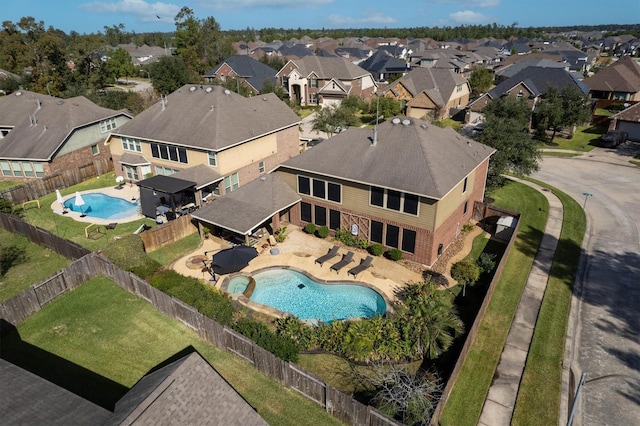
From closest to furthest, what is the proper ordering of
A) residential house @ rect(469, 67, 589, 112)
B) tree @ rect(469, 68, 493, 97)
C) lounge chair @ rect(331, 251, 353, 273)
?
lounge chair @ rect(331, 251, 353, 273)
residential house @ rect(469, 67, 589, 112)
tree @ rect(469, 68, 493, 97)

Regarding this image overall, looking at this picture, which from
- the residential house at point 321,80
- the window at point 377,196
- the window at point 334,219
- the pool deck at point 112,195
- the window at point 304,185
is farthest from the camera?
the residential house at point 321,80

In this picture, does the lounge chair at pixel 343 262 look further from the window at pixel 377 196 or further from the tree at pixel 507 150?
the tree at pixel 507 150

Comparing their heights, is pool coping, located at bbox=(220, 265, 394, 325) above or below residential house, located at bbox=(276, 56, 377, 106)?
below

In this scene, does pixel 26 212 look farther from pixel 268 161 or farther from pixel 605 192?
pixel 605 192

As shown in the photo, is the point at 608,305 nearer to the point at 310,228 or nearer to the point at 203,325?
the point at 310,228

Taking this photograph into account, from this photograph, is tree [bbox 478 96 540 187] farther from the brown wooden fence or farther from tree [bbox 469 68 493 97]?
tree [bbox 469 68 493 97]

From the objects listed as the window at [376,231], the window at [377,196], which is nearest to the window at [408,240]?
the window at [376,231]

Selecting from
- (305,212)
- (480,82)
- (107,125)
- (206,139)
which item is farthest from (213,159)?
(480,82)

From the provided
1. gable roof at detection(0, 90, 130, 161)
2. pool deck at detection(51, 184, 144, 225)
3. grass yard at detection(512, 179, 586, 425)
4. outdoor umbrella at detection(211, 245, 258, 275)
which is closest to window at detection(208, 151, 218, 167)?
pool deck at detection(51, 184, 144, 225)
